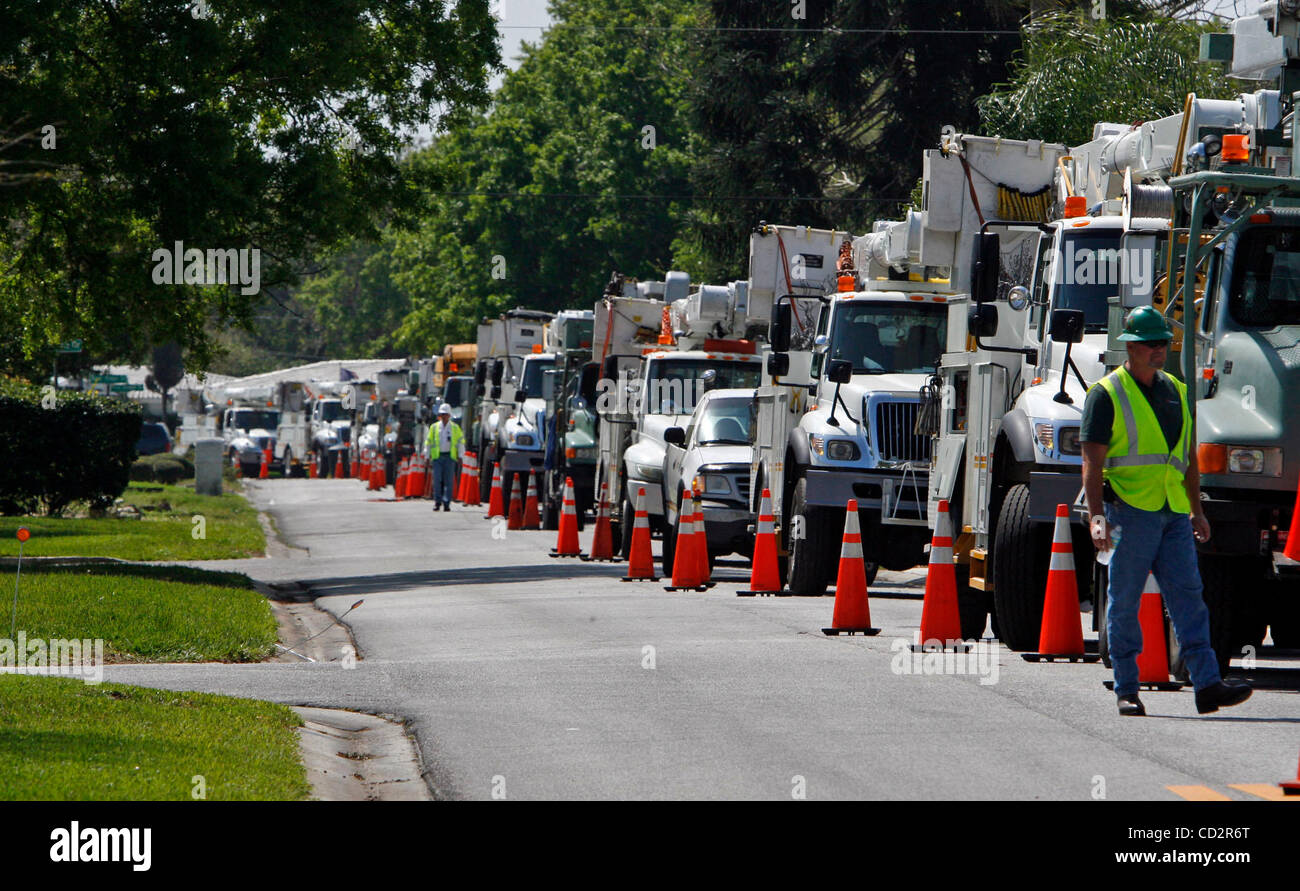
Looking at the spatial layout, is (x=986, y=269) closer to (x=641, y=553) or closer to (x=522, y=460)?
(x=641, y=553)

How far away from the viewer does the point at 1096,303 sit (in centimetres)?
1300

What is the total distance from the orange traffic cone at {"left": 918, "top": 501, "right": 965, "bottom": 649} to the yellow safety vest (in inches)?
119

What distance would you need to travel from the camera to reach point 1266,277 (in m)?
10.8

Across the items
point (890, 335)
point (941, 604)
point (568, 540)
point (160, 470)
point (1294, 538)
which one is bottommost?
point (160, 470)

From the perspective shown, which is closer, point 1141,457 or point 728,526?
point 1141,457

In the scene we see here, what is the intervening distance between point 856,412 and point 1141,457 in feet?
25.0

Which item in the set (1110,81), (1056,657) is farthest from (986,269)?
(1110,81)

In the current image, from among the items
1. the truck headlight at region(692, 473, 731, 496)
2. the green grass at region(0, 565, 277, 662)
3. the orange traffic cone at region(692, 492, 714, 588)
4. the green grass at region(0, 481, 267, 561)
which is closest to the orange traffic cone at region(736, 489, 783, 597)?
the orange traffic cone at region(692, 492, 714, 588)

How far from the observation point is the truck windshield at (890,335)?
17938mm

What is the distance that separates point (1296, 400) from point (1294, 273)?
3.39ft

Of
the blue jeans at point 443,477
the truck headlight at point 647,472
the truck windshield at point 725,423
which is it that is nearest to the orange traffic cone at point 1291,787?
the truck windshield at point 725,423

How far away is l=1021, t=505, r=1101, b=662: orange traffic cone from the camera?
11305 mm

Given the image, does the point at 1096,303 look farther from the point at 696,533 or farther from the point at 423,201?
the point at 423,201

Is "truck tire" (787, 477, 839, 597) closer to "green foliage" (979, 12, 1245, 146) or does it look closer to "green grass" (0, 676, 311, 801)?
"green grass" (0, 676, 311, 801)
